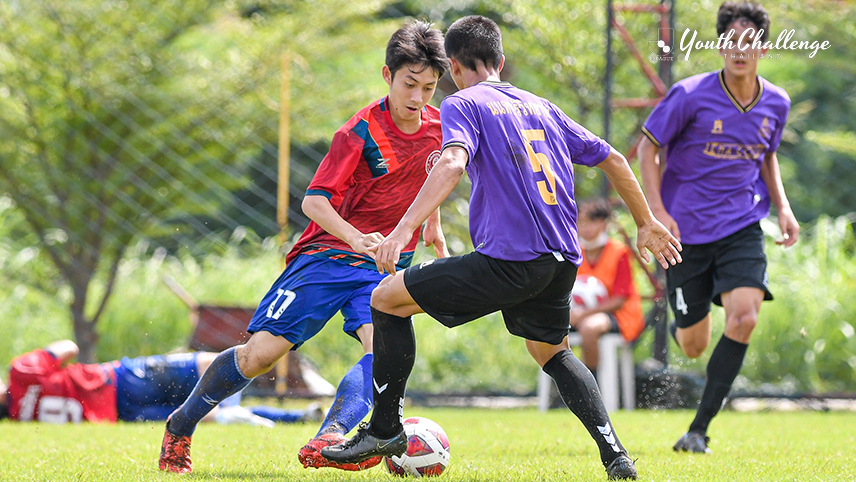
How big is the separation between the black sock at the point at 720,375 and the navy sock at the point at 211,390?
2.24m

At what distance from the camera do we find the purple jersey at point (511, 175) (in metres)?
3.26

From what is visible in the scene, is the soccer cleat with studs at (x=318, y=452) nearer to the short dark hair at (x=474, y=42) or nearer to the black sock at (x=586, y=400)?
the black sock at (x=586, y=400)

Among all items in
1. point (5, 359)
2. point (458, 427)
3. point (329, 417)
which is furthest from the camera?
point (5, 359)

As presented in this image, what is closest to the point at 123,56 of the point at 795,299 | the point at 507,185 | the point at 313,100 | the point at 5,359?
the point at 313,100

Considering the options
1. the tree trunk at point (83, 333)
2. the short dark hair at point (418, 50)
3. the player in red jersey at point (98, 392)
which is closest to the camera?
the short dark hair at point (418, 50)

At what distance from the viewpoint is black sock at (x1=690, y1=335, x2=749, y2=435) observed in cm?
→ 463

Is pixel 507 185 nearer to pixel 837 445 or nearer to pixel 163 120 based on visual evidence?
pixel 837 445

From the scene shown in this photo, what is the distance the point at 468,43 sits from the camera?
11.4 feet

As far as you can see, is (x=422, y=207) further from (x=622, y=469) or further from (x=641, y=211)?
(x=622, y=469)

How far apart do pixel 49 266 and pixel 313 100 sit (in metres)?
3.90

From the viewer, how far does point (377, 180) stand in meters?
3.97

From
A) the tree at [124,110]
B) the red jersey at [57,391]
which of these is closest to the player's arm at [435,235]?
the red jersey at [57,391]

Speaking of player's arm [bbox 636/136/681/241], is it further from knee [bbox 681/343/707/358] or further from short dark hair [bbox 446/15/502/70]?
short dark hair [bbox 446/15/502/70]

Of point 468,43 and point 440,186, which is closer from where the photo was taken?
point 440,186
